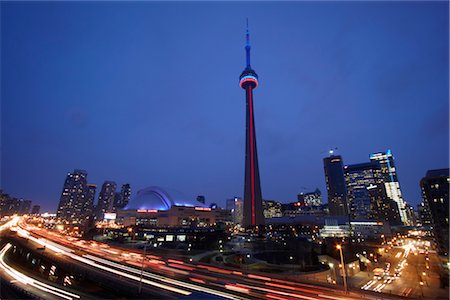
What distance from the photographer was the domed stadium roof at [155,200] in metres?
152

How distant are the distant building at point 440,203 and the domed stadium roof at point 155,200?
436ft

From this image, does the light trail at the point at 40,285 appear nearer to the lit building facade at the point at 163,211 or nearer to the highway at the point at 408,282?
the highway at the point at 408,282

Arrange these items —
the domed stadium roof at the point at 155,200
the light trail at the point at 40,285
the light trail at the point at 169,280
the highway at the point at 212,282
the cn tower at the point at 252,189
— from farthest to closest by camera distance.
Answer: the domed stadium roof at the point at 155,200 → the cn tower at the point at 252,189 → the highway at the point at 212,282 → the light trail at the point at 169,280 → the light trail at the point at 40,285

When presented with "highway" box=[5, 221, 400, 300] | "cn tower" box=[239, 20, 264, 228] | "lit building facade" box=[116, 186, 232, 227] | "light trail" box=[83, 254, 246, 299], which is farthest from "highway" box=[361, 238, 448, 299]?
"lit building facade" box=[116, 186, 232, 227]

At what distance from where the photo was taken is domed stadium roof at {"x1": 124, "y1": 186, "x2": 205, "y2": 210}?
5999 inches

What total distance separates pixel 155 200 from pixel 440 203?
144807 mm

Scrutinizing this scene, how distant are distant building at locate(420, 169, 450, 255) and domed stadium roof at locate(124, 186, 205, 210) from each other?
436 ft

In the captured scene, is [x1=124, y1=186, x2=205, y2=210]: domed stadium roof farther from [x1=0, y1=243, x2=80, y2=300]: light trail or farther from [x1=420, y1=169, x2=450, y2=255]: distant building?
Result: [x1=420, y1=169, x2=450, y2=255]: distant building

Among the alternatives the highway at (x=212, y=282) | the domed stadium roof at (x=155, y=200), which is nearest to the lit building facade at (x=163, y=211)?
the domed stadium roof at (x=155, y=200)

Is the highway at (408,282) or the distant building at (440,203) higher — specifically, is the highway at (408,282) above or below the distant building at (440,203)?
below

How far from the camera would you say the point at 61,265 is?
144 ft

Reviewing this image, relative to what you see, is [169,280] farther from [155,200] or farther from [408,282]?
[155,200]

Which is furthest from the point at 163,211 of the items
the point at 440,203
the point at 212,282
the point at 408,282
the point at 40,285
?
the point at 440,203

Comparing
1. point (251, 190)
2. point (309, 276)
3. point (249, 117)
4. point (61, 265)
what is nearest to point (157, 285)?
point (61, 265)
